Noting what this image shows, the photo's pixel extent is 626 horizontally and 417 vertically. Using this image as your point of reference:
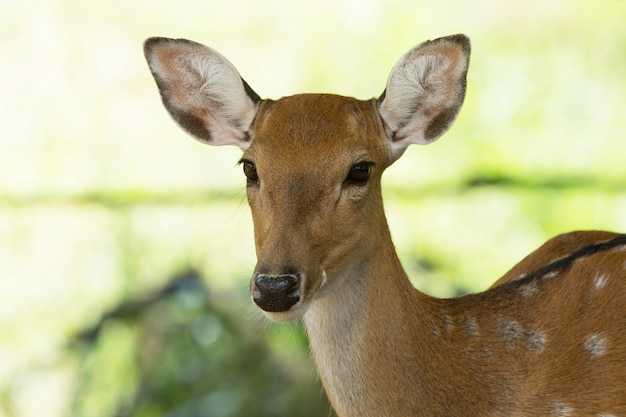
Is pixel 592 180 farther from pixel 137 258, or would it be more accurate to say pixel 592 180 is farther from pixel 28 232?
pixel 28 232

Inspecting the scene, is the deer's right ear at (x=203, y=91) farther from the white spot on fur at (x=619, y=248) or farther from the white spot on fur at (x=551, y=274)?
the white spot on fur at (x=619, y=248)

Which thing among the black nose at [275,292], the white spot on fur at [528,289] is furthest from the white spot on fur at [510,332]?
the black nose at [275,292]

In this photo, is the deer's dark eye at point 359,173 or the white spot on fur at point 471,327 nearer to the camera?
the deer's dark eye at point 359,173

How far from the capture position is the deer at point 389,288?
11.3ft

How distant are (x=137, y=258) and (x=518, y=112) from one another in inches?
103

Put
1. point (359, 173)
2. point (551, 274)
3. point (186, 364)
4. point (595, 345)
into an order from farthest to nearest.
A: point (186, 364), point (551, 274), point (595, 345), point (359, 173)

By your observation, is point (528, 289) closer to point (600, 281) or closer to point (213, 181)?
point (600, 281)

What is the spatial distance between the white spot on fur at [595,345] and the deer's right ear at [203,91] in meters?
1.30

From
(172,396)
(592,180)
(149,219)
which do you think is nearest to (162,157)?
(149,219)

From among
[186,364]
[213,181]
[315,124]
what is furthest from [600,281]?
[213,181]

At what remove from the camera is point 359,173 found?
3508mm

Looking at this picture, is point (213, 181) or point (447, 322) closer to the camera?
point (447, 322)

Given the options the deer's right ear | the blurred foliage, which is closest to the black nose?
the deer's right ear

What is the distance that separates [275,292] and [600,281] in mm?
1167
